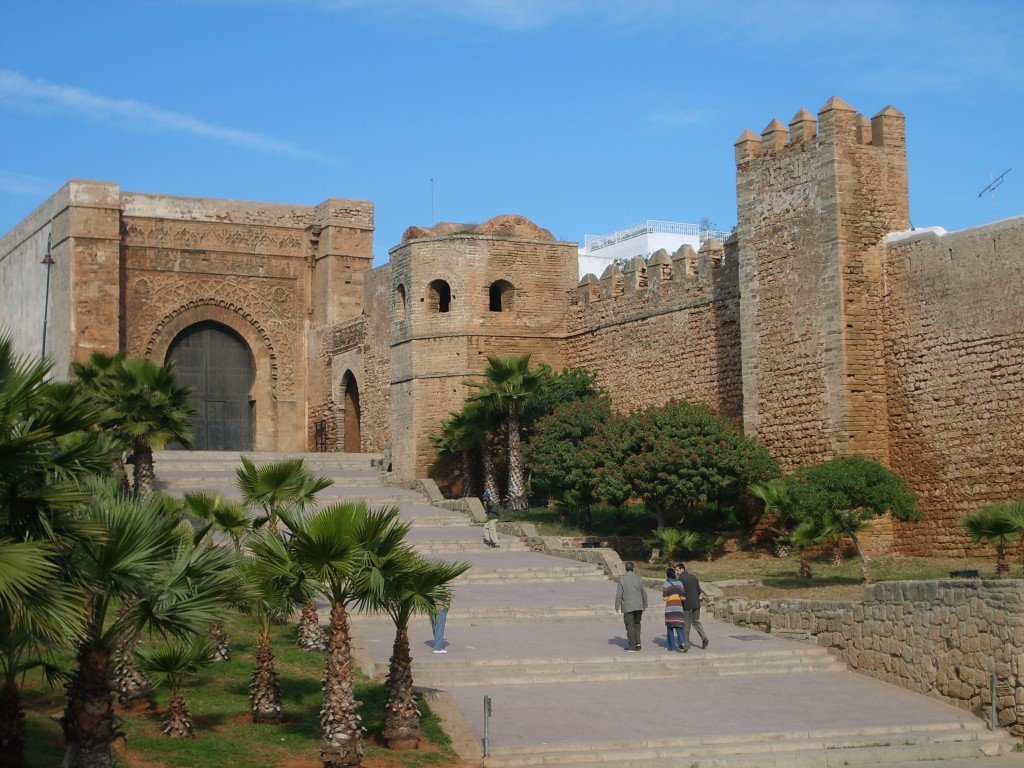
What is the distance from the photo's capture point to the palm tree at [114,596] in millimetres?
9023

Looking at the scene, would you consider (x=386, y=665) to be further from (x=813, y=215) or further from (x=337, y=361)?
(x=337, y=361)

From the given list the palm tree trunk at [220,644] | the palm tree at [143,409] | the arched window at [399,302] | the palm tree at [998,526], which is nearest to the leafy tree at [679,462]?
the palm tree at [998,526]

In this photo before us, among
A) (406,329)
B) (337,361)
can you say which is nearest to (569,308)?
(406,329)

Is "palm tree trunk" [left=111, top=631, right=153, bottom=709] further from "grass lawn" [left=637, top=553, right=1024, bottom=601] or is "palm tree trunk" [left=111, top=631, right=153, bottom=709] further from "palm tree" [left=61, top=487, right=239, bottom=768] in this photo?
"grass lawn" [left=637, top=553, right=1024, bottom=601]

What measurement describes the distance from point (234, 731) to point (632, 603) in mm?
4544

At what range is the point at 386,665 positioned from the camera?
1346 centimetres

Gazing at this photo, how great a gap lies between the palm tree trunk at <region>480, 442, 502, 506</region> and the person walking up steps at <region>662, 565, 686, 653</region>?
10086 millimetres

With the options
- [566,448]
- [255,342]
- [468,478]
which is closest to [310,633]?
[566,448]

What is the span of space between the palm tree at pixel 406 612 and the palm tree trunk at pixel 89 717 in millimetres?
2560

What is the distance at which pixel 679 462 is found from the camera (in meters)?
20.1

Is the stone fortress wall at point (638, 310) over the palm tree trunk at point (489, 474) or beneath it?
over

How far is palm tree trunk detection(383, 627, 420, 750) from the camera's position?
1131cm

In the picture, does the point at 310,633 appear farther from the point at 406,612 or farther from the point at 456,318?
the point at 456,318

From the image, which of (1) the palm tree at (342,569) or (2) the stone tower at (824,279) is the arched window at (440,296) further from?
(1) the palm tree at (342,569)
